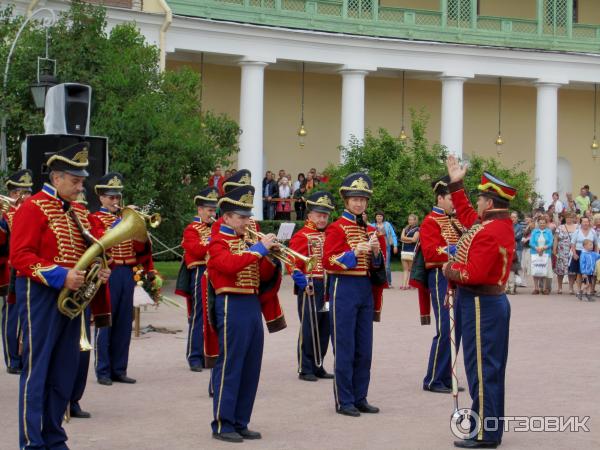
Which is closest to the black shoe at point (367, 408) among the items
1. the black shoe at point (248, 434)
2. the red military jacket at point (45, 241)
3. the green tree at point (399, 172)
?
the black shoe at point (248, 434)

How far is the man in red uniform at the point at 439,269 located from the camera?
11719 millimetres

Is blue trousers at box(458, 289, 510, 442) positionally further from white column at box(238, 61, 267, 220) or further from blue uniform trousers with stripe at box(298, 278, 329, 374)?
white column at box(238, 61, 267, 220)

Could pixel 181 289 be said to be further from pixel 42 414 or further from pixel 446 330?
pixel 42 414

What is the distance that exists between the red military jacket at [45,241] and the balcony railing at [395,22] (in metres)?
25.2

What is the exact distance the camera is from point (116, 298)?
12.2 metres

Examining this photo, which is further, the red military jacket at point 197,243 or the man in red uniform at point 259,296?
the red military jacket at point 197,243

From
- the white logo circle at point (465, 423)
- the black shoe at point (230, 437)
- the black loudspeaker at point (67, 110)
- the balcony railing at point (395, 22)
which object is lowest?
the black shoe at point (230, 437)

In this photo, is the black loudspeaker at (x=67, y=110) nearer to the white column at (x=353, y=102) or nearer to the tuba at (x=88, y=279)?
the tuba at (x=88, y=279)

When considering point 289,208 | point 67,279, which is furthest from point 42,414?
point 289,208

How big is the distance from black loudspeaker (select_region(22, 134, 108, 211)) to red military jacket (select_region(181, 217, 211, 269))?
4.04 feet

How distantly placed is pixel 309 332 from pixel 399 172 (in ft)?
56.4

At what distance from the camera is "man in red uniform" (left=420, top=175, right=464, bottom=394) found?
38.4 feet

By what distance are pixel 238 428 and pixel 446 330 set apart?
3.26 metres

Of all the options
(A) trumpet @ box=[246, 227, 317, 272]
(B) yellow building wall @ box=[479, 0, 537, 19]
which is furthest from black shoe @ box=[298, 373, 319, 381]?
(B) yellow building wall @ box=[479, 0, 537, 19]
